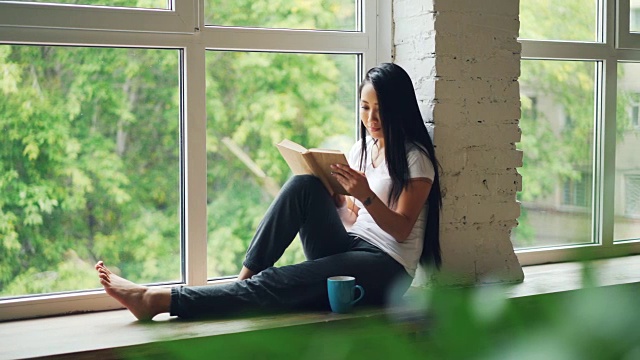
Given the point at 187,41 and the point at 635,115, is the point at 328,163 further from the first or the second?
the point at 635,115

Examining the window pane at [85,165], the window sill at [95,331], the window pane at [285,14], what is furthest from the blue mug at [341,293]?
the window pane at [285,14]

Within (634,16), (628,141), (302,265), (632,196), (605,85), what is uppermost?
(634,16)

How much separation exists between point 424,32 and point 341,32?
31 centimetres

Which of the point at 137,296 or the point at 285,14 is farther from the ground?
the point at 285,14

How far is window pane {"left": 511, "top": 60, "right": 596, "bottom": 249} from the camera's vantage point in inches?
130

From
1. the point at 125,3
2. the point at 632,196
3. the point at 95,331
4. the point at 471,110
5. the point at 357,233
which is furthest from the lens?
the point at 632,196

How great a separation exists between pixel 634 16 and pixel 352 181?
1822mm

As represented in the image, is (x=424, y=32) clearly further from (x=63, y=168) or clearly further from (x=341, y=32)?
(x=63, y=168)

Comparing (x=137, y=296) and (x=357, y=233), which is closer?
(x=137, y=296)

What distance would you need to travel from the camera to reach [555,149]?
340 cm

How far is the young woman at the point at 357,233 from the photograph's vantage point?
2.43 meters

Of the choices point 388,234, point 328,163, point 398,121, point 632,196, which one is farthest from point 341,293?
point 632,196

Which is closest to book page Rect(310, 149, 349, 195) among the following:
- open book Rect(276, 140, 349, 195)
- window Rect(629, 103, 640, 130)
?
open book Rect(276, 140, 349, 195)

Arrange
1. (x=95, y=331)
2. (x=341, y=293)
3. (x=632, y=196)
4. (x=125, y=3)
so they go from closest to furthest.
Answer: (x=95, y=331) < (x=341, y=293) < (x=125, y=3) < (x=632, y=196)
